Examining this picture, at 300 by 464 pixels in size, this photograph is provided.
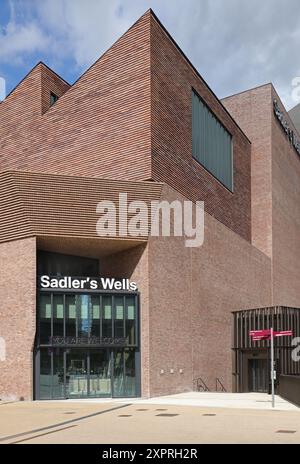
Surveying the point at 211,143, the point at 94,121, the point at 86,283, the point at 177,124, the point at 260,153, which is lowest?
the point at 86,283

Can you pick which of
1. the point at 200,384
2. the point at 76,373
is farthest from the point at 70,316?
the point at 200,384

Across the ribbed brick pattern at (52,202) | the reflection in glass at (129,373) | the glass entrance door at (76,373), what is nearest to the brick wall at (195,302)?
the reflection in glass at (129,373)

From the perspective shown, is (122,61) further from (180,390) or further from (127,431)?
(127,431)

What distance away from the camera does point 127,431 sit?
17.5 metres

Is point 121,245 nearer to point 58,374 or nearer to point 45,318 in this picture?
point 45,318

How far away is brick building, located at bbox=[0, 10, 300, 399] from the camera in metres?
32.0

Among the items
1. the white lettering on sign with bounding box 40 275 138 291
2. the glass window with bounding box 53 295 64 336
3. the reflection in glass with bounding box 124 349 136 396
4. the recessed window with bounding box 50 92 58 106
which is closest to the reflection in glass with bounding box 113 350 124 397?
the reflection in glass with bounding box 124 349 136 396

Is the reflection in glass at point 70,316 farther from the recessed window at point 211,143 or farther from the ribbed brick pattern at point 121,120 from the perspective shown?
the recessed window at point 211,143

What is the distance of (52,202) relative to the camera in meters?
32.2

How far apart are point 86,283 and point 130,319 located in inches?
122

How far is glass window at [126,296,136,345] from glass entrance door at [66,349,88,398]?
100 inches

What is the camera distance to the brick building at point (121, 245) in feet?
105

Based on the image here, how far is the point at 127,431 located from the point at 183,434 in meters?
1.71
